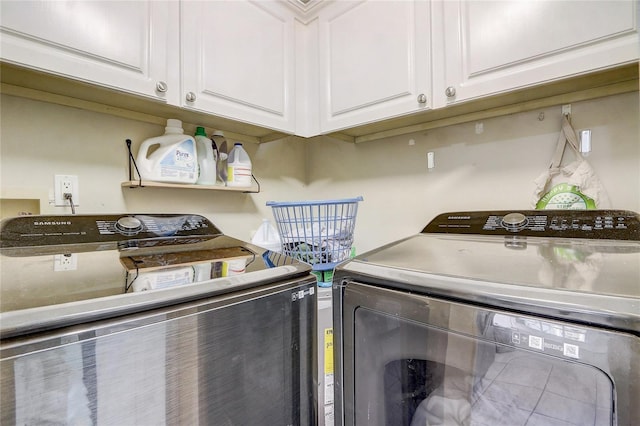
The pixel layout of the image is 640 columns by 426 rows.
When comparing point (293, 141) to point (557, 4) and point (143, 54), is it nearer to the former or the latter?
point (143, 54)

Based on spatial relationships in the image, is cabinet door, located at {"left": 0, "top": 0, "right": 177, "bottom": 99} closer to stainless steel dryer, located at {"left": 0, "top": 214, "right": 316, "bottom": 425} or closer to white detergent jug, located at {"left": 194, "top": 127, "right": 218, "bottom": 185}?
white detergent jug, located at {"left": 194, "top": 127, "right": 218, "bottom": 185}

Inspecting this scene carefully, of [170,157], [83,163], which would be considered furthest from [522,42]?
[83,163]

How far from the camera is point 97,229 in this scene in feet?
3.19

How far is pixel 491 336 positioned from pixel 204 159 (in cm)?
125

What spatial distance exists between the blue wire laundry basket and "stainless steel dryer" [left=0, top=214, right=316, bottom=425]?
0.38m

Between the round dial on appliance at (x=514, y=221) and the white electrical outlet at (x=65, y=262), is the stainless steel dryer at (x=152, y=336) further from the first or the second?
the round dial on appliance at (x=514, y=221)

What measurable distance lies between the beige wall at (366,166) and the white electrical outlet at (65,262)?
1.54 ft

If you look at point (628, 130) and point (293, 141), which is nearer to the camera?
point (628, 130)

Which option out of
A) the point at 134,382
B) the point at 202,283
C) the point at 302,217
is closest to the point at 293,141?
the point at 302,217

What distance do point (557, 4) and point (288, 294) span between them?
44.8 inches

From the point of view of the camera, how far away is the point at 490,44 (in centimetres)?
100

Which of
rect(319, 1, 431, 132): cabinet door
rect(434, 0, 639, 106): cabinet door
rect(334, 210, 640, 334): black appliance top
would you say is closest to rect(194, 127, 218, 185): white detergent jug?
rect(319, 1, 431, 132): cabinet door

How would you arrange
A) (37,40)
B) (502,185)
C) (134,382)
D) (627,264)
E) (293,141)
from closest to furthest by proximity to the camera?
(134,382), (627,264), (37,40), (502,185), (293,141)

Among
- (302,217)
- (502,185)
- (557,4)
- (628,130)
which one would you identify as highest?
(557,4)
